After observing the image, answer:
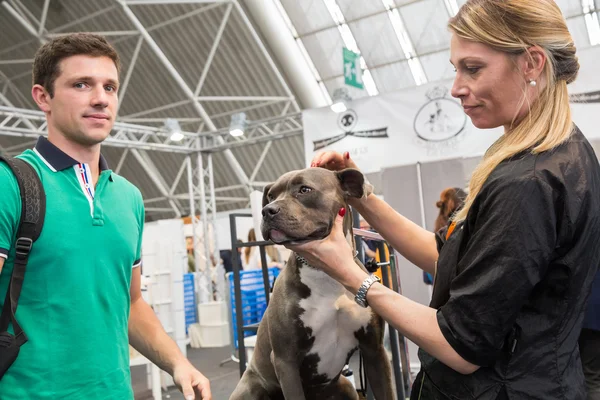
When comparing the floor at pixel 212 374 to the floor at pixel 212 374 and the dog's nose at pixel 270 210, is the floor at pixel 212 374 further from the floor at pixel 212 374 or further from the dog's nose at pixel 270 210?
the dog's nose at pixel 270 210

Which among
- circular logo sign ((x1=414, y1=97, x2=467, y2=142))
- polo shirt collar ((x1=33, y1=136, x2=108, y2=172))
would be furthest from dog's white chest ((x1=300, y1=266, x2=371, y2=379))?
circular logo sign ((x1=414, y1=97, x2=467, y2=142))

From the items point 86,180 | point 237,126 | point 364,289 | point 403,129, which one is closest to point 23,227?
point 86,180

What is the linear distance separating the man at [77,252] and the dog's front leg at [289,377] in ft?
1.40

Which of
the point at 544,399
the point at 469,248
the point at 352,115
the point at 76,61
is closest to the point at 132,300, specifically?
the point at 76,61

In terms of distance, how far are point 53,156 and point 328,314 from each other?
1136mm

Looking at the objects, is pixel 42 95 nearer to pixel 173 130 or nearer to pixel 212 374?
Result: pixel 212 374

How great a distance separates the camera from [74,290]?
62.0 inches

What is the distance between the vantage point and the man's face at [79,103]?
171cm

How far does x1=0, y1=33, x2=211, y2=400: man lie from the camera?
4.91 ft

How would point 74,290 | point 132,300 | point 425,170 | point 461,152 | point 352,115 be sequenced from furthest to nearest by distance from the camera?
point 352,115
point 461,152
point 425,170
point 132,300
point 74,290

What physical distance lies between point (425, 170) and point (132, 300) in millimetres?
4448

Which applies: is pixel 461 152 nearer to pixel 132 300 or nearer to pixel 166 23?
pixel 132 300

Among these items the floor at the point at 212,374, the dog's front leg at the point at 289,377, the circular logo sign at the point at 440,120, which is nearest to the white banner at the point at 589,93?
the circular logo sign at the point at 440,120

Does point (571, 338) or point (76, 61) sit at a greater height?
point (76, 61)
